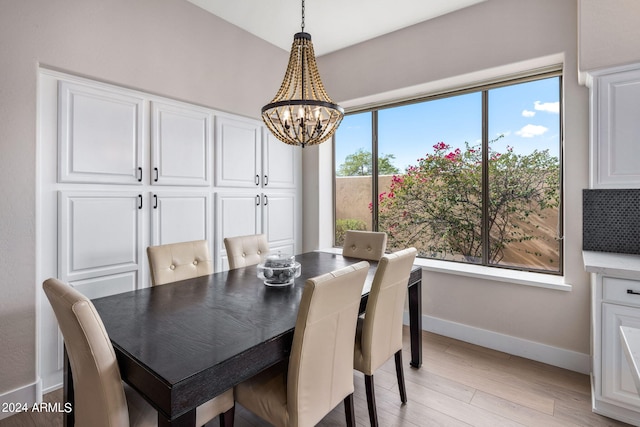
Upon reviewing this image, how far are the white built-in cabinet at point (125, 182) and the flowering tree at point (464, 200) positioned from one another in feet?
5.36

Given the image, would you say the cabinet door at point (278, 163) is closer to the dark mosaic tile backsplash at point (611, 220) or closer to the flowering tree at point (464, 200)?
the flowering tree at point (464, 200)

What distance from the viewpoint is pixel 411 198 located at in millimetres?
3520

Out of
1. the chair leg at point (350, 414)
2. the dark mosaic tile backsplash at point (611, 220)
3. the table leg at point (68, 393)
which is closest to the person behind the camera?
the table leg at point (68, 393)

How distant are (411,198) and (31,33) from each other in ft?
10.9

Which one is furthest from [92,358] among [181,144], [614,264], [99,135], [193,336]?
[614,264]

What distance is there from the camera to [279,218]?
3.79m

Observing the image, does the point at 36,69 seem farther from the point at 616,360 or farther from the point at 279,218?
the point at 616,360

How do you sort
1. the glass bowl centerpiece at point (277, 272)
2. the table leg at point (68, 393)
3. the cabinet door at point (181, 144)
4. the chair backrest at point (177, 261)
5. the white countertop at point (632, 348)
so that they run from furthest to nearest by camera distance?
the cabinet door at point (181, 144) → the chair backrest at point (177, 261) → the glass bowl centerpiece at point (277, 272) → the table leg at point (68, 393) → the white countertop at point (632, 348)

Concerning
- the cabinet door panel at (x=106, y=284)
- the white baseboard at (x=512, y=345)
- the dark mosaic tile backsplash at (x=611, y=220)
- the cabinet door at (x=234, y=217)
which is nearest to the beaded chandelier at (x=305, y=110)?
the cabinet door at (x=234, y=217)

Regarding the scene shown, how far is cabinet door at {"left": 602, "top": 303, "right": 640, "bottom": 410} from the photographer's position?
5.80 ft

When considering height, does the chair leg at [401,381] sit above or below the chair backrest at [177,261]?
below

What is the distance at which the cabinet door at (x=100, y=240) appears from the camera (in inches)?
86.2

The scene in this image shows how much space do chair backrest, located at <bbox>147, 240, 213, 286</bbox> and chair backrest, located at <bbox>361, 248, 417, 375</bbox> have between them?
1.28 m

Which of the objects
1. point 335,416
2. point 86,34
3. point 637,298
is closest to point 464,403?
point 335,416
